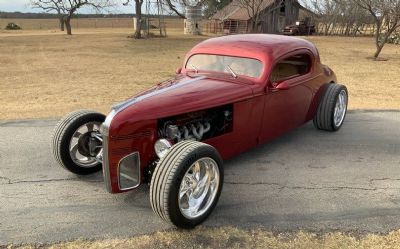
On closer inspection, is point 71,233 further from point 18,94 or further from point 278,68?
point 18,94

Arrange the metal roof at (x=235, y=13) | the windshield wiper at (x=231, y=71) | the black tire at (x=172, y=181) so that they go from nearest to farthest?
the black tire at (x=172, y=181) < the windshield wiper at (x=231, y=71) < the metal roof at (x=235, y=13)

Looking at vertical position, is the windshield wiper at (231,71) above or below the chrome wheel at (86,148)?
above

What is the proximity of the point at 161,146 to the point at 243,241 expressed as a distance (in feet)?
3.90

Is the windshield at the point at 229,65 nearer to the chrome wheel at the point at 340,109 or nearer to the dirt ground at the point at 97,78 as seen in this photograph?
the chrome wheel at the point at 340,109

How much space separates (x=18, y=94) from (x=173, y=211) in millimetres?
8135

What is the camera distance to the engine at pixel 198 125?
14.2 ft

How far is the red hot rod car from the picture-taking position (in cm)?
388

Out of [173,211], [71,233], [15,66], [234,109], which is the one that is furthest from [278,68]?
[15,66]

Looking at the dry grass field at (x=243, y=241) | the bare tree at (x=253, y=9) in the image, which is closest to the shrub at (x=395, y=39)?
the bare tree at (x=253, y=9)

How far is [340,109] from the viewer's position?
275 inches

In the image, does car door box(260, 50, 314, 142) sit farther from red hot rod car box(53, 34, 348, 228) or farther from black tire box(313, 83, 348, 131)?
black tire box(313, 83, 348, 131)

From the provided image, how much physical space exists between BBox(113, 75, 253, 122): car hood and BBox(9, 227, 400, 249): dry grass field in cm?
111

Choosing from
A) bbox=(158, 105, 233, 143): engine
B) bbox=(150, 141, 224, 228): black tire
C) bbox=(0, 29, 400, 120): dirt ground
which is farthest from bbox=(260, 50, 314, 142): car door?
bbox=(0, 29, 400, 120): dirt ground

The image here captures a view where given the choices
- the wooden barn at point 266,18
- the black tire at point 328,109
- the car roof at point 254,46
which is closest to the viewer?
the car roof at point 254,46
